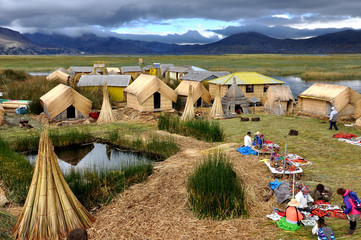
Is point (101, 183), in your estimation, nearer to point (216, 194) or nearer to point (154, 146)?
point (216, 194)

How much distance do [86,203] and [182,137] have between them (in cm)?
758

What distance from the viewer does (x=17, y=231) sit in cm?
706

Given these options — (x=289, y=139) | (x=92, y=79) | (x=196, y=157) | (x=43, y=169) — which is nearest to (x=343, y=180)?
(x=196, y=157)

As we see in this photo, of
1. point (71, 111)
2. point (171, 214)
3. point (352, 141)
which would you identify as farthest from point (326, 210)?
point (71, 111)

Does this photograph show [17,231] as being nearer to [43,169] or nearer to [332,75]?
Result: [43,169]

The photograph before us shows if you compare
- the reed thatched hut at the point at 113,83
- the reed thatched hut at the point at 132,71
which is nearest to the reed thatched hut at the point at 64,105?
the reed thatched hut at the point at 113,83

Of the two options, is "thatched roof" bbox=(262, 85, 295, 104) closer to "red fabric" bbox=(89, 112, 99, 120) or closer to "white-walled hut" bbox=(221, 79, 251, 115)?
"white-walled hut" bbox=(221, 79, 251, 115)

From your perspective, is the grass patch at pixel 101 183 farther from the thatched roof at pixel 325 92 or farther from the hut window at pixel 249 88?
the hut window at pixel 249 88

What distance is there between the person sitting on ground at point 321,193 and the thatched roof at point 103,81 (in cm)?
2542

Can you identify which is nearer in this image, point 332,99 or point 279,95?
point 332,99

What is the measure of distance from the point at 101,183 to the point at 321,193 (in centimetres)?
586

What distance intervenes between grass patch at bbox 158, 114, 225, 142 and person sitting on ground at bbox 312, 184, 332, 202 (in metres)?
7.64

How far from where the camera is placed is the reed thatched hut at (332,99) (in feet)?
67.1

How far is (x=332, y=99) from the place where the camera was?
2031 cm
